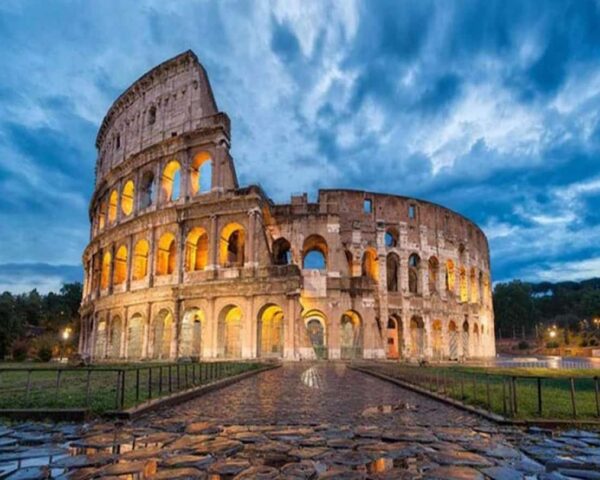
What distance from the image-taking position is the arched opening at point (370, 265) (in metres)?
34.9

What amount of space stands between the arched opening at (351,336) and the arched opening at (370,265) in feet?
13.2

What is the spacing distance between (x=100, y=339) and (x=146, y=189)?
37.5 feet

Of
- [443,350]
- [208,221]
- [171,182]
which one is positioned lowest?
[443,350]

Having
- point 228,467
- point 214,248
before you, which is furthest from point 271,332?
point 228,467

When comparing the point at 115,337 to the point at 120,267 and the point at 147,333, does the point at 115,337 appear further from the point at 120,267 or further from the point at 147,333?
the point at 147,333

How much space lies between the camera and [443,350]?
35.8m

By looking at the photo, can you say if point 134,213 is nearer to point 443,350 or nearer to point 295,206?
point 295,206

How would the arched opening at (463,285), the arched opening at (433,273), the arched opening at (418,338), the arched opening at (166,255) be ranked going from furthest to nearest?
the arched opening at (463,285) → the arched opening at (433,273) → the arched opening at (418,338) → the arched opening at (166,255)

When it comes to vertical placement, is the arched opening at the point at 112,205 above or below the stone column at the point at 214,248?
above

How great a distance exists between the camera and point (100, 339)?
3453 cm

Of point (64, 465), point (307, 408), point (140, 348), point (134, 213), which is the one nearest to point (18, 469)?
point (64, 465)

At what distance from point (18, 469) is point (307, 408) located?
15.2 feet

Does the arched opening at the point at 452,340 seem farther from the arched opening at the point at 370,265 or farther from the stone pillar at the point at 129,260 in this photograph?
the stone pillar at the point at 129,260

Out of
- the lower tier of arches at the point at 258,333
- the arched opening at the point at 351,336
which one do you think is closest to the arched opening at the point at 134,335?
the lower tier of arches at the point at 258,333
